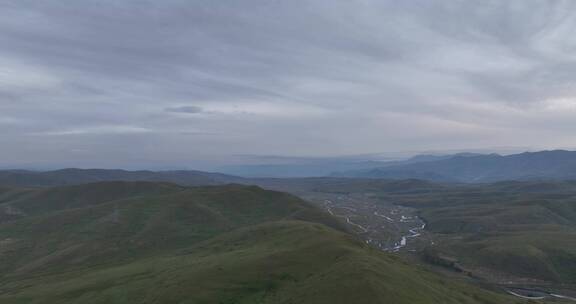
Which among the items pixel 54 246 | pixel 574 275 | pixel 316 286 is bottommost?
pixel 574 275

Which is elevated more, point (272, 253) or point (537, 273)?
point (272, 253)

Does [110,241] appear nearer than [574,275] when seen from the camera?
No

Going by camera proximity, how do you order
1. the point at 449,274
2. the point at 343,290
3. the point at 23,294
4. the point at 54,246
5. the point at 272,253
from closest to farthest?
the point at 343,290 < the point at 272,253 < the point at 23,294 < the point at 449,274 < the point at 54,246

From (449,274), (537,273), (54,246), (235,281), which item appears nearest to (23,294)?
(235,281)

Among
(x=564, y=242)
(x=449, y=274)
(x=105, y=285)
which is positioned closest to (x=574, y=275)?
(x=564, y=242)

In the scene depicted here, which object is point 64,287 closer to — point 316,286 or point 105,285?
point 105,285

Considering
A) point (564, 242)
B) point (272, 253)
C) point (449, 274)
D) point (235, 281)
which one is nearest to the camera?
point (235, 281)

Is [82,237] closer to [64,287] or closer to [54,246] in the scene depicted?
[54,246]

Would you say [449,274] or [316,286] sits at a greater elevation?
[316,286]

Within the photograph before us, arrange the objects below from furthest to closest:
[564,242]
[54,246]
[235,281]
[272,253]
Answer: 1. [564,242]
2. [54,246]
3. [272,253]
4. [235,281]
